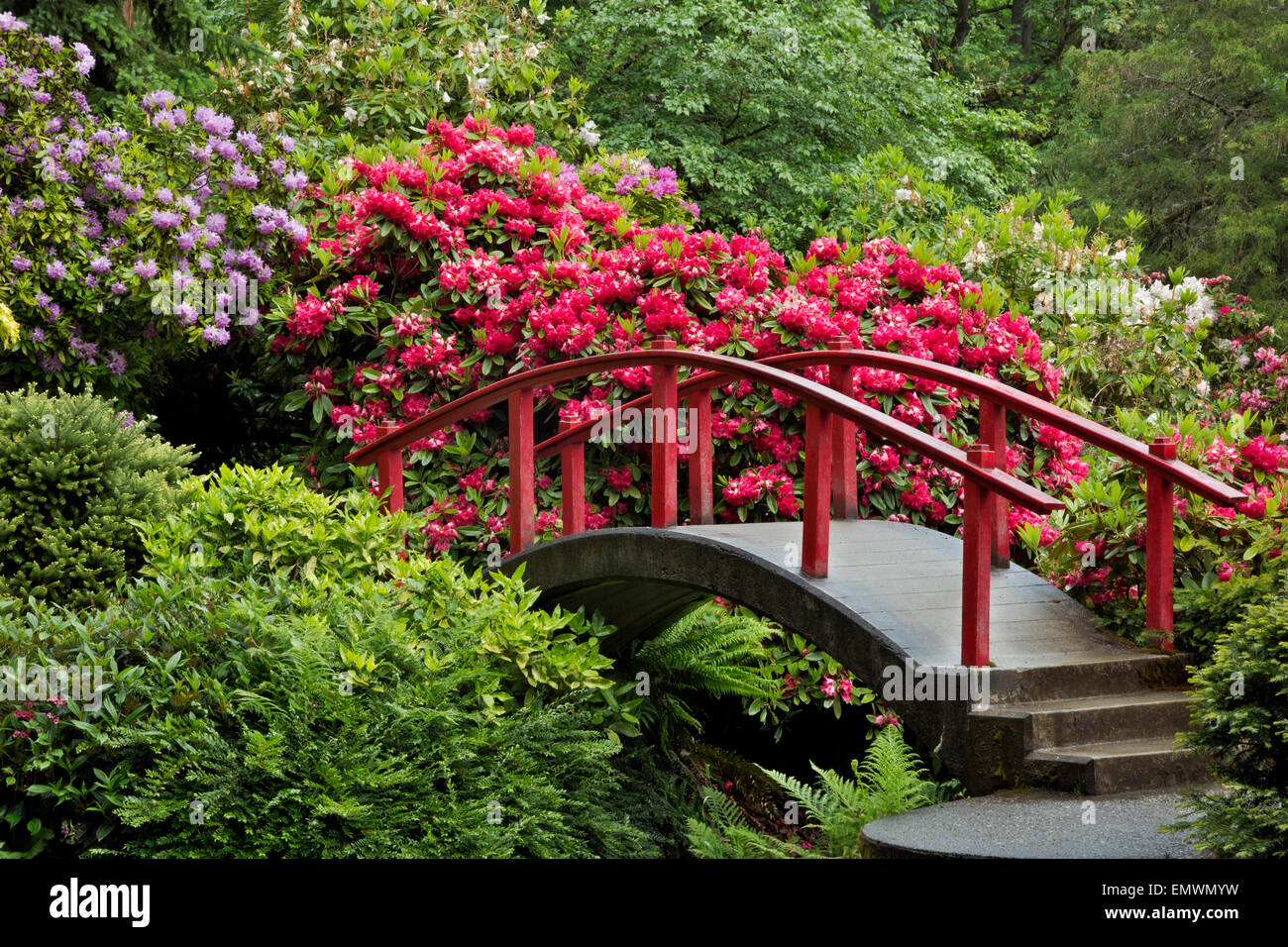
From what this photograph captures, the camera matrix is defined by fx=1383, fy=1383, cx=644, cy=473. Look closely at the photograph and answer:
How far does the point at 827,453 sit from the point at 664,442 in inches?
35.7

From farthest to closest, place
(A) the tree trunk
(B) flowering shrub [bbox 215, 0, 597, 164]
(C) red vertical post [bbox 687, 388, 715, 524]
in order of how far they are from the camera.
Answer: (A) the tree trunk → (B) flowering shrub [bbox 215, 0, 597, 164] → (C) red vertical post [bbox 687, 388, 715, 524]

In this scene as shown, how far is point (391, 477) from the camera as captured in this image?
7.90 m

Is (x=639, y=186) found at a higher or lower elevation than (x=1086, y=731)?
higher

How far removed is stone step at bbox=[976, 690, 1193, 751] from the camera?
4906 mm

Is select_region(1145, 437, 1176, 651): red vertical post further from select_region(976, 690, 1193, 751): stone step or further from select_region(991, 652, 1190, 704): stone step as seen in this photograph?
select_region(976, 690, 1193, 751): stone step

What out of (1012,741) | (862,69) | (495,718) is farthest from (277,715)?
(862,69)

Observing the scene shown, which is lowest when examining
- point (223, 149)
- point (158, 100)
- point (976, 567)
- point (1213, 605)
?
point (1213, 605)

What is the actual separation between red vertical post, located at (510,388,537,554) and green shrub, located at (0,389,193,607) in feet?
5.82

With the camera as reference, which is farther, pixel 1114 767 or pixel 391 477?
pixel 391 477

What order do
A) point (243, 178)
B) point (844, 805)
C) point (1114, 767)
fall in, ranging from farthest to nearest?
point (243, 178), point (844, 805), point (1114, 767)

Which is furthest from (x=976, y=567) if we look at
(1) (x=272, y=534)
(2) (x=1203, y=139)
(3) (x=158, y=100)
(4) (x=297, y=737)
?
(2) (x=1203, y=139)

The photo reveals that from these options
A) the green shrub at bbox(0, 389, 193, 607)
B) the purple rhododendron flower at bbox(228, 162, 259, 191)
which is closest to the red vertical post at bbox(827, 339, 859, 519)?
the green shrub at bbox(0, 389, 193, 607)

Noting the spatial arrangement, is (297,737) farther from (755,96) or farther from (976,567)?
(755,96)

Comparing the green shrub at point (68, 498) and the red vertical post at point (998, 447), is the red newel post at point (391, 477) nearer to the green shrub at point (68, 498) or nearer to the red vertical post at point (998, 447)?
the green shrub at point (68, 498)
